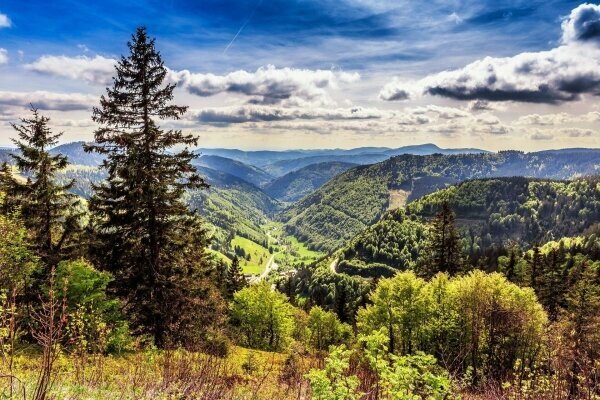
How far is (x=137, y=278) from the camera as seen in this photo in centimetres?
2414

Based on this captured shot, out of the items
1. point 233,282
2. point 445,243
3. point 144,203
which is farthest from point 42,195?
point 233,282

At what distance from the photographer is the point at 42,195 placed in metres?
26.3

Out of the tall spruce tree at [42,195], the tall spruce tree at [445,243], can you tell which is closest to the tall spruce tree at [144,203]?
the tall spruce tree at [42,195]

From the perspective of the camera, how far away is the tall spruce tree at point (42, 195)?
2581 centimetres

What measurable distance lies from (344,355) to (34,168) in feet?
84.5

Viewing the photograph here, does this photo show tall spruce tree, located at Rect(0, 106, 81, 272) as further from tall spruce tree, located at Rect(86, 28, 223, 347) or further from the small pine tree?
the small pine tree

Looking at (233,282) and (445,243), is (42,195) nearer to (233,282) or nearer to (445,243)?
(445,243)

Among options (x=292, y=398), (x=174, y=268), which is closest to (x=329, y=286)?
(x=174, y=268)

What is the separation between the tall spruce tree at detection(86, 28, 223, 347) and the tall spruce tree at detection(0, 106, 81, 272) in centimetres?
371

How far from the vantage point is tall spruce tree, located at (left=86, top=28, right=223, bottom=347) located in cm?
2328

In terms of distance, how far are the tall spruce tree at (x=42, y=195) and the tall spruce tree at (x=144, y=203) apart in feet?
12.2

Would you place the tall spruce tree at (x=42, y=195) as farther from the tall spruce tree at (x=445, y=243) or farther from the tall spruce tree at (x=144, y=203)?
the tall spruce tree at (x=445, y=243)

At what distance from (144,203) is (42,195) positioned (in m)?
8.08

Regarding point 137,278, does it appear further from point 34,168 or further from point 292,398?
point 292,398
